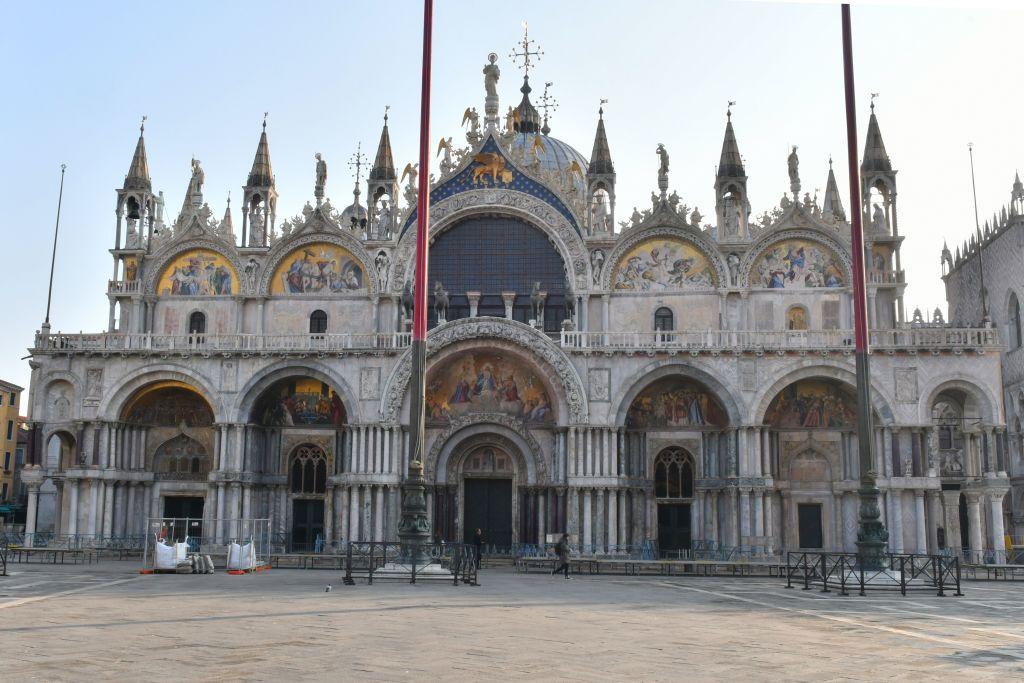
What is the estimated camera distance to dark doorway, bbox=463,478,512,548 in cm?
4128

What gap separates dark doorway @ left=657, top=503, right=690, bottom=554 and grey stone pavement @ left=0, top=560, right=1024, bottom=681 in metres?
15.5

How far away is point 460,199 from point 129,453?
17.2 meters

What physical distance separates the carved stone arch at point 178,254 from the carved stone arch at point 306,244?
1101 mm

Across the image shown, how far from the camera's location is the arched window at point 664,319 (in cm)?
4191

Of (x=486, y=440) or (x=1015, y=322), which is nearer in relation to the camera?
(x=486, y=440)

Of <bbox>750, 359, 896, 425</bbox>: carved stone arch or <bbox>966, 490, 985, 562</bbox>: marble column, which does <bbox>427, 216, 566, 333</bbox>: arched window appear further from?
<bbox>966, 490, 985, 562</bbox>: marble column

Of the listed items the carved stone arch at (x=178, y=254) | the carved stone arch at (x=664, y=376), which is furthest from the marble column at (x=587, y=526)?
the carved stone arch at (x=178, y=254)

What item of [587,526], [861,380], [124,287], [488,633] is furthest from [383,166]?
[488,633]

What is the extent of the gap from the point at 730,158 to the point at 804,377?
10.1 meters

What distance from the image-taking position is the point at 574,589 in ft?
83.3

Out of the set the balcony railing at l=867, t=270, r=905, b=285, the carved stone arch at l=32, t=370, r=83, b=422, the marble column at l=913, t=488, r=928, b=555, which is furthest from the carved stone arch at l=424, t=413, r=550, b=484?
the balcony railing at l=867, t=270, r=905, b=285

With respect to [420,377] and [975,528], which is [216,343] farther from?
[975,528]

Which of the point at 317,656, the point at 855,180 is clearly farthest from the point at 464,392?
the point at 317,656

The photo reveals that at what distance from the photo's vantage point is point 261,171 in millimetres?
44594
